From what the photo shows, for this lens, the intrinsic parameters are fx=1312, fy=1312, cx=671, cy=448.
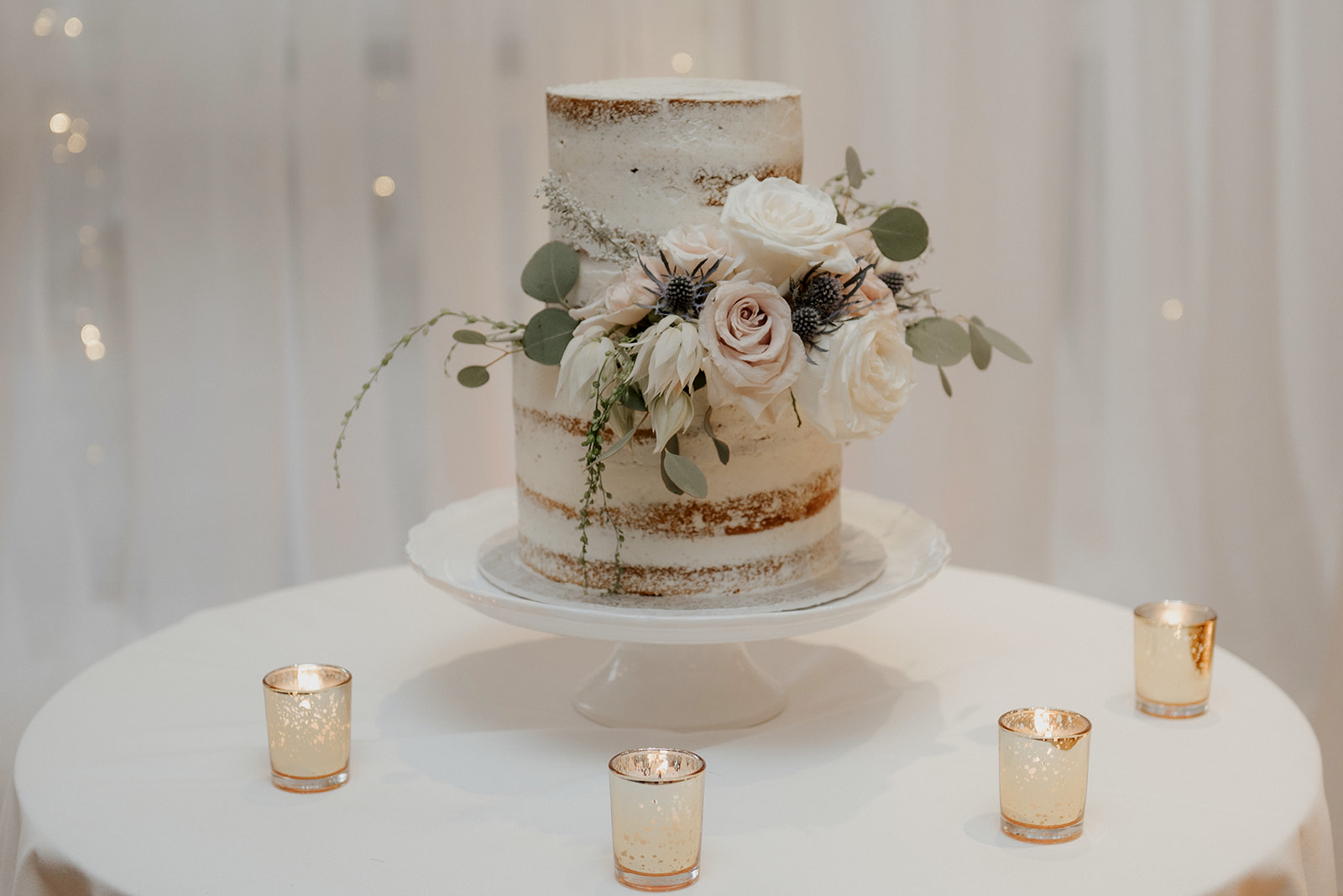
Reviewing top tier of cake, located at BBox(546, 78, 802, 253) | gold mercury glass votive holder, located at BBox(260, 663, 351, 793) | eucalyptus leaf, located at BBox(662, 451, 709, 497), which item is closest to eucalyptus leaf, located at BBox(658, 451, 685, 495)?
eucalyptus leaf, located at BBox(662, 451, 709, 497)

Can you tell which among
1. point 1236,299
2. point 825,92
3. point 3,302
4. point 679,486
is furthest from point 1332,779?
point 3,302

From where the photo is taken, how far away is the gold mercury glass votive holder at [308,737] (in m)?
1.07

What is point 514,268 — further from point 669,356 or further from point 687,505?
point 669,356

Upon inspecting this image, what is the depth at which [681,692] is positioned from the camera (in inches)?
49.5

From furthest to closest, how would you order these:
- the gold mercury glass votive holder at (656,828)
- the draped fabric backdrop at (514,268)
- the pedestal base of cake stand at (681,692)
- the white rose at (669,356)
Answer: the draped fabric backdrop at (514,268)
the pedestal base of cake stand at (681,692)
the white rose at (669,356)
the gold mercury glass votive holder at (656,828)

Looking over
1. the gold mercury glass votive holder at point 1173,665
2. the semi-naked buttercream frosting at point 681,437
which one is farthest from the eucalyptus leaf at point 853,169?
the gold mercury glass votive holder at point 1173,665

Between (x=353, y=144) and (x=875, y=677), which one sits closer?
(x=875, y=677)

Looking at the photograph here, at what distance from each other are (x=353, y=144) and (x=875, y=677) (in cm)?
142

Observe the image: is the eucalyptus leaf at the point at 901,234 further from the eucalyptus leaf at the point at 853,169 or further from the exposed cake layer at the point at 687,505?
the exposed cake layer at the point at 687,505

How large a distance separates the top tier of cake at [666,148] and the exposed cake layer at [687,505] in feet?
0.57

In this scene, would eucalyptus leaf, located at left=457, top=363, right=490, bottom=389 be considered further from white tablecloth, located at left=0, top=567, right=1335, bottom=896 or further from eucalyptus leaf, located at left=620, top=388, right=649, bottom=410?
white tablecloth, located at left=0, top=567, right=1335, bottom=896

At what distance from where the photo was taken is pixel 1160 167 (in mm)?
2246

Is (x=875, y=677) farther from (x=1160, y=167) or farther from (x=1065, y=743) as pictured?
(x=1160, y=167)

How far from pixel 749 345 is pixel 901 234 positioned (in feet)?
0.69
